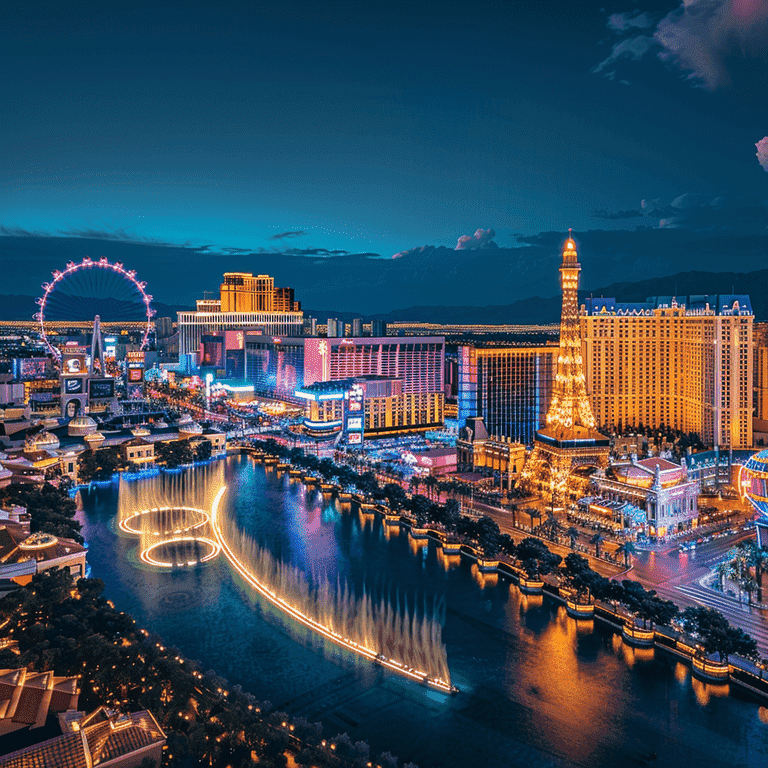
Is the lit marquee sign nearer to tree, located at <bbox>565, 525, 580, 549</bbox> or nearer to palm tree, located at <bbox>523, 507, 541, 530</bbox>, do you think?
palm tree, located at <bbox>523, 507, 541, 530</bbox>

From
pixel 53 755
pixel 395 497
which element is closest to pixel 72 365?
pixel 395 497

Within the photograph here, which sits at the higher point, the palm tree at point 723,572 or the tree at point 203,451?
the tree at point 203,451

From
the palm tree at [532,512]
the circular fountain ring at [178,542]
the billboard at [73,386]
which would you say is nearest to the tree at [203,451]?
the billboard at [73,386]

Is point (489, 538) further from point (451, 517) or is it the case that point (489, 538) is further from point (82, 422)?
point (82, 422)

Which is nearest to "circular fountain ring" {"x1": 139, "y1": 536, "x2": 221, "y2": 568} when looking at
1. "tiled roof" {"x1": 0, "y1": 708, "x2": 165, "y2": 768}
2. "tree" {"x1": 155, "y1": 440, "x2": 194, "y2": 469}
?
"tiled roof" {"x1": 0, "y1": 708, "x2": 165, "y2": 768}

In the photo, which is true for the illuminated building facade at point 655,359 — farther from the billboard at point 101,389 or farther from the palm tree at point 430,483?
the billboard at point 101,389

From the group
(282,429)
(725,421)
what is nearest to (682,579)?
(725,421)
